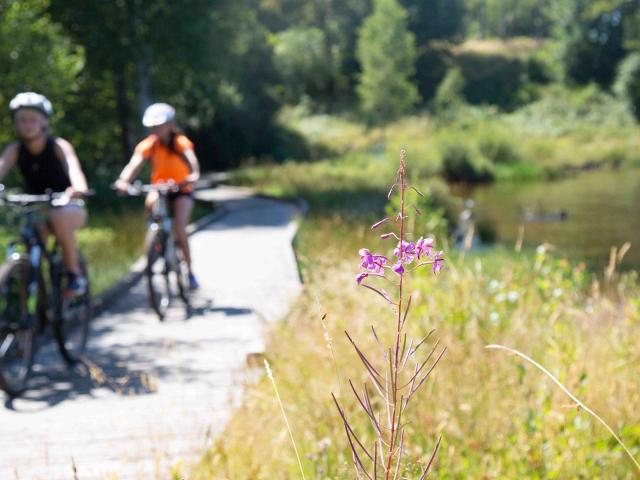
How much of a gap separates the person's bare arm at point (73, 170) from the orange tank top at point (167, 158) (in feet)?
7.16

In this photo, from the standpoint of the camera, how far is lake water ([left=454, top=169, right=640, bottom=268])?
1794cm

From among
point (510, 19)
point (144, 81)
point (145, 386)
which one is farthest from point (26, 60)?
point (510, 19)

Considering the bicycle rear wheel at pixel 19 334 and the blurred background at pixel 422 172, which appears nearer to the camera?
the blurred background at pixel 422 172

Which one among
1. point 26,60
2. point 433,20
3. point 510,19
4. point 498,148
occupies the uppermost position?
point 510,19

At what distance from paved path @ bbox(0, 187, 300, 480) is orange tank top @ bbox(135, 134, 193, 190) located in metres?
1.37

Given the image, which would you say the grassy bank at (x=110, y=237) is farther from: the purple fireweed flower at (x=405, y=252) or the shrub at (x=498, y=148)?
the shrub at (x=498, y=148)

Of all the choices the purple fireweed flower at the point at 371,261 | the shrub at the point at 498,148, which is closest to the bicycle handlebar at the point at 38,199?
the purple fireweed flower at the point at 371,261

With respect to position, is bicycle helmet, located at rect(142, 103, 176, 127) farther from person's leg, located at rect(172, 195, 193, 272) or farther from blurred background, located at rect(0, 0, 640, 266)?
blurred background, located at rect(0, 0, 640, 266)

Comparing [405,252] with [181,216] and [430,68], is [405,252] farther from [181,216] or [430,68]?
[430,68]

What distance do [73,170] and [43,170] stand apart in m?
0.27

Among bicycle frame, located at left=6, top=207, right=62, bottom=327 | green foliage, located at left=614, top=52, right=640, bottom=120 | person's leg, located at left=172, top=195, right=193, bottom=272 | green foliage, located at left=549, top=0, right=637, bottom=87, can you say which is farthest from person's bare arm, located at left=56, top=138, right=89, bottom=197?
green foliage, located at left=549, top=0, right=637, bottom=87

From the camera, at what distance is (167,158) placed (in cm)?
835

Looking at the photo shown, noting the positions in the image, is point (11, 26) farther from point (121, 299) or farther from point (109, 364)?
point (109, 364)

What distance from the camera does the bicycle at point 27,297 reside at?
5.48 metres
